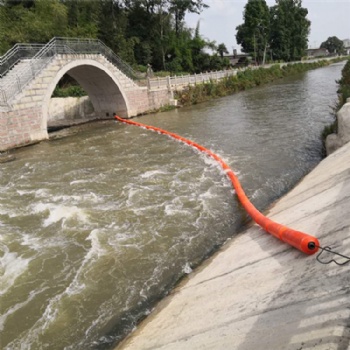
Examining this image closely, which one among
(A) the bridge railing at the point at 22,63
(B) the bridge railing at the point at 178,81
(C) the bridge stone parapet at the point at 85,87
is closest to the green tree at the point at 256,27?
(B) the bridge railing at the point at 178,81

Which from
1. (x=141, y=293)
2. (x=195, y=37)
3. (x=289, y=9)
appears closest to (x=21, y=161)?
(x=141, y=293)

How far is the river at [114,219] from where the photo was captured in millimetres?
4969

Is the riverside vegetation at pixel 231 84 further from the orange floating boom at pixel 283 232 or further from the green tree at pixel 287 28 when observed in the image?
the orange floating boom at pixel 283 232

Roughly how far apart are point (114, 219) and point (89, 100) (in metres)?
24.0

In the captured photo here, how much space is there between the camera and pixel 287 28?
7238 cm

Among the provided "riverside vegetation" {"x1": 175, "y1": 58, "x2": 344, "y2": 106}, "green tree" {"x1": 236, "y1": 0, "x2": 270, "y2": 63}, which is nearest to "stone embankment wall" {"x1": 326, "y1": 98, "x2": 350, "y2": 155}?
"riverside vegetation" {"x1": 175, "y1": 58, "x2": 344, "y2": 106}

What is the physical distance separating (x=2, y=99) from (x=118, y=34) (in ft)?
91.8

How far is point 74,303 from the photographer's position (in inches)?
203

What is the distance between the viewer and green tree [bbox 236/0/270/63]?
203 feet

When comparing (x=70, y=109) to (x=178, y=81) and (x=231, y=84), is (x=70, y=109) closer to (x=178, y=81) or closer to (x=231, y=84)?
(x=178, y=81)

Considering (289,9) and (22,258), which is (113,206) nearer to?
(22,258)

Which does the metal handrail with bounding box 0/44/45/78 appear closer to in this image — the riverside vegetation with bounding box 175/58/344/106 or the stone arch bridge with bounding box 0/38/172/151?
the stone arch bridge with bounding box 0/38/172/151

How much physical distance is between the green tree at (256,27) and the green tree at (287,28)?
4.49 metres

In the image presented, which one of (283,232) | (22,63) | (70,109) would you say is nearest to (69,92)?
(70,109)
